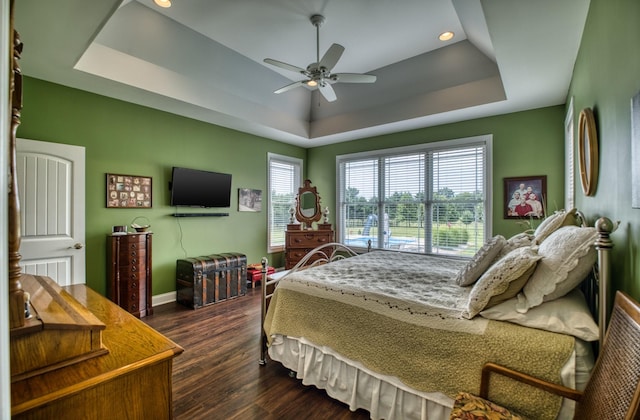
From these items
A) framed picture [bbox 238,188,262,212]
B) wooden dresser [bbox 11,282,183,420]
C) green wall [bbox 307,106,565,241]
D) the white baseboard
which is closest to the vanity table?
framed picture [bbox 238,188,262,212]

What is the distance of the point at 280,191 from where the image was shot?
18.7 feet

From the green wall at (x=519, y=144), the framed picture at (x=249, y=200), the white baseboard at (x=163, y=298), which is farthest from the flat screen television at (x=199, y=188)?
the green wall at (x=519, y=144)

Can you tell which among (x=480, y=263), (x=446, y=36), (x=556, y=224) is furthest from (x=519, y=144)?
(x=480, y=263)

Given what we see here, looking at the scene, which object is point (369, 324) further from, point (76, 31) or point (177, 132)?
point (177, 132)

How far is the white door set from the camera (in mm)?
2873

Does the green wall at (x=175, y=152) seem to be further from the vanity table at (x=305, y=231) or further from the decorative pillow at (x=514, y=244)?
the decorative pillow at (x=514, y=244)

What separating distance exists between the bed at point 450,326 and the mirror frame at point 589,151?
0.31 m

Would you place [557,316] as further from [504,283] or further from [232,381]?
[232,381]

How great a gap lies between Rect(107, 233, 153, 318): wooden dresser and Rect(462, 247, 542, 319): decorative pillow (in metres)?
3.52

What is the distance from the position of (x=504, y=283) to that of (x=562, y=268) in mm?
271

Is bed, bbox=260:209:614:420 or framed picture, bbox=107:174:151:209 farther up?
framed picture, bbox=107:174:151:209

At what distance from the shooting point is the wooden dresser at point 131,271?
11.0ft

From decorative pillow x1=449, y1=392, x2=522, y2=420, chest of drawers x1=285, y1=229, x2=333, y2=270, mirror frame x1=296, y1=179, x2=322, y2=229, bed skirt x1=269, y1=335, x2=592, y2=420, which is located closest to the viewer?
decorative pillow x1=449, y1=392, x2=522, y2=420

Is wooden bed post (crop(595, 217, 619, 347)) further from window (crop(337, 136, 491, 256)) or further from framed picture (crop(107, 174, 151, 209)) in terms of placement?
framed picture (crop(107, 174, 151, 209))
